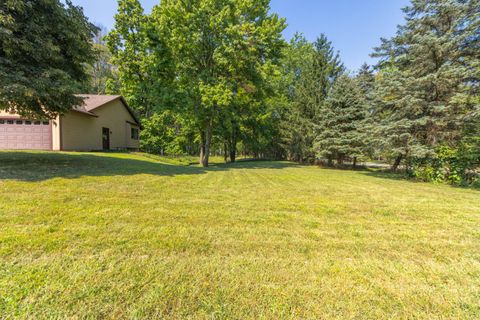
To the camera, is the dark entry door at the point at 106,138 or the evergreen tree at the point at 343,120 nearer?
the evergreen tree at the point at 343,120

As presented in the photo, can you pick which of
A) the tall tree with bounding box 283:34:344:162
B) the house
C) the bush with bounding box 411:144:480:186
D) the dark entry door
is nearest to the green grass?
the bush with bounding box 411:144:480:186

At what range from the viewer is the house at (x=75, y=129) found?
14.2m

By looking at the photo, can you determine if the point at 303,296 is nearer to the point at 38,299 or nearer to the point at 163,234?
the point at 163,234

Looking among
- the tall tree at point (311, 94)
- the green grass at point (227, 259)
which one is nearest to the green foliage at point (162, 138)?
the tall tree at point (311, 94)

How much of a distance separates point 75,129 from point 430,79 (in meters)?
22.3

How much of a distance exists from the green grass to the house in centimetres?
1250

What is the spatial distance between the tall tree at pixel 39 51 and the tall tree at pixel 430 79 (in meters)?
13.8

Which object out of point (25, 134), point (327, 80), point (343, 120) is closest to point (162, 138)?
point (25, 134)

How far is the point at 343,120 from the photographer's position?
16578mm

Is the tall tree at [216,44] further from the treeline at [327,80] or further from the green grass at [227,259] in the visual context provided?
the green grass at [227,259]

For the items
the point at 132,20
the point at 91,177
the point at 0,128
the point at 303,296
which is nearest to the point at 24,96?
Result: the point at 91,177

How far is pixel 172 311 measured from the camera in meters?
1.72

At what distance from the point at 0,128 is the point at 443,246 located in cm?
2272

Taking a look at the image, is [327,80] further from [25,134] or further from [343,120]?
[25,134]
